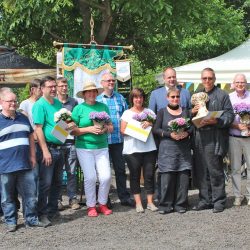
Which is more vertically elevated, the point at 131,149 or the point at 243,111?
the point at 243,111

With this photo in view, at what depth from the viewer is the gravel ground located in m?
5.81

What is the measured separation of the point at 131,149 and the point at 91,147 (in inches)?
23.7

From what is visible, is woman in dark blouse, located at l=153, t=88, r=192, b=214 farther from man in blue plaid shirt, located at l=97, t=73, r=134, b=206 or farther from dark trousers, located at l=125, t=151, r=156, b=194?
man in blue plaid shirt, located at l=97, t=73, r=134, b=206

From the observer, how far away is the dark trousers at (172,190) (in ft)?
23.9

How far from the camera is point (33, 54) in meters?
A: 14.2

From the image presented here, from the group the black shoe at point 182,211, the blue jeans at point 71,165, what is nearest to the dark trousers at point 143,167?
the black shoe at point 182,211

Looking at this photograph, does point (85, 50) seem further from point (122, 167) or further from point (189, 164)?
point (189, 164)

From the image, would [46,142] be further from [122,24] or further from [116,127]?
[122,24]

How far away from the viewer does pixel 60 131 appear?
22.2 ft

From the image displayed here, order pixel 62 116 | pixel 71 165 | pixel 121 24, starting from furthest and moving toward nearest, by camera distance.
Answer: pixel 121 24 → pixel 71 165 → pixel 62 116

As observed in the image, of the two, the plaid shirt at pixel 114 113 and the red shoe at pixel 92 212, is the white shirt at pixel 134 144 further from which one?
the red shoe at pixel 92 212

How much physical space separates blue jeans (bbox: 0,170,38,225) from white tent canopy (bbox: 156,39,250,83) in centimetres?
522

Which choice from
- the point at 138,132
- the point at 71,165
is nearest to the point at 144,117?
the point at 138,132

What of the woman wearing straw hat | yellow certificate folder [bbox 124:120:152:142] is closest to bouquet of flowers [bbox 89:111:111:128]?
the woman wearing straw hat
